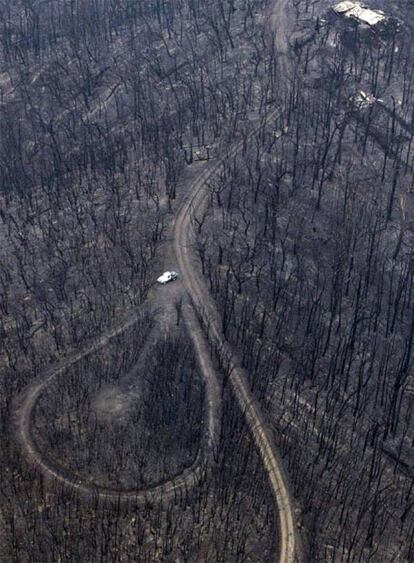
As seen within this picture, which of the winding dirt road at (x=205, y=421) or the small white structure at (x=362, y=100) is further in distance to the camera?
the small white structure at (x=362, y=100)

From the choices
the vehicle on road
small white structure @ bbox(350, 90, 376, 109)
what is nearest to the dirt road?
the vehicle on road

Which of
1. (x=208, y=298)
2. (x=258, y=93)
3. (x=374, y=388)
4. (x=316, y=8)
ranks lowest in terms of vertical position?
(x=374, y=388)

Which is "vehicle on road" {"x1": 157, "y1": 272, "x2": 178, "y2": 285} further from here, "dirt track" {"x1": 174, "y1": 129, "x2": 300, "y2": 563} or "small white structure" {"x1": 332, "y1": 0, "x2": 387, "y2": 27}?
"small white structure" {"x1": 332, "y1": 0, "x2": 387, "y2": 27}

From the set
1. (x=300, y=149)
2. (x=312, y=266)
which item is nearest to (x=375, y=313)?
(x=312, y=266)

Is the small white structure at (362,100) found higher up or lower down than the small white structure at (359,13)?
lower down

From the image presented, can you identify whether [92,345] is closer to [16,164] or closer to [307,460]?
[307,460]

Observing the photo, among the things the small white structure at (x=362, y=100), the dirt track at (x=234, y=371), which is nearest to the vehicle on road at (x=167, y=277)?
the dirt track at (x=234, y=371)

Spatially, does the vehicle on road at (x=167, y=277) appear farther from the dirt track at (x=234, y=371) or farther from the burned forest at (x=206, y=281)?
the dirt track at (x=234, y=371)
